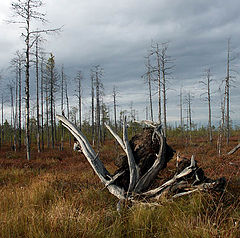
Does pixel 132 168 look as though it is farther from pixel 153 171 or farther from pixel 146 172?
pixel 153 171

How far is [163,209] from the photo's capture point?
3451mm

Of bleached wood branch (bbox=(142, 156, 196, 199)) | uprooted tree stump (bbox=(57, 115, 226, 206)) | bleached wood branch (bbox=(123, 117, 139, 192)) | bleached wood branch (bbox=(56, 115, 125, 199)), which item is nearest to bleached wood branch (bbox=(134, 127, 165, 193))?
uprooted tree stump (bbox=(57, 115, 226, 206))

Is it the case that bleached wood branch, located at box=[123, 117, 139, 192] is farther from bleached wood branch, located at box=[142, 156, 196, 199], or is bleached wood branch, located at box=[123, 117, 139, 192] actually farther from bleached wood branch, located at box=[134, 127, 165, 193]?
bleached wood branch, located at box=[142, 156, 196, 199]

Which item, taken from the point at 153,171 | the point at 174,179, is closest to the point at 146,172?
the point at 153,171

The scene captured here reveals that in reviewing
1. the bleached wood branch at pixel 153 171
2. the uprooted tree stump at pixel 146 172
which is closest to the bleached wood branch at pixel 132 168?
the uprooted tree stump at pixel 146 172

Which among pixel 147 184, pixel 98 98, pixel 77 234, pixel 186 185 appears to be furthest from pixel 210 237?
pixel 98 98

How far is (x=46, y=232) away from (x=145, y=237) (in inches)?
56.8

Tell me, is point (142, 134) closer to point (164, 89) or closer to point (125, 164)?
point (125, 164)

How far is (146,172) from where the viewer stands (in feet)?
14.9

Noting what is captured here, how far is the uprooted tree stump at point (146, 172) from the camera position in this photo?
3.96 m

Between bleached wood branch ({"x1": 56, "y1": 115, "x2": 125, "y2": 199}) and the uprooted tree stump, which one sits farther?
bleached wood branch ({"x1": 56, "y1": 115, "x2": 125, "y2": 199})

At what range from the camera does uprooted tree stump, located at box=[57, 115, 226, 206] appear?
3965mm

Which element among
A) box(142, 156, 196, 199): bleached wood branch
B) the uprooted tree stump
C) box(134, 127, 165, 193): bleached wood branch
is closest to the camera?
box(142, 156, 196, 199): bleached wood branch

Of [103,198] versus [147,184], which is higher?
[147,184]
